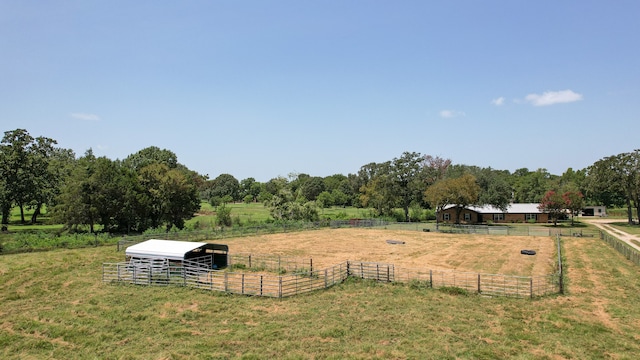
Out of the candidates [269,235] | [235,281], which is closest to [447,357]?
[235,281]

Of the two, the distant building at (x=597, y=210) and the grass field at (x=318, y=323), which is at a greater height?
the distant building at (x=597, y=210)

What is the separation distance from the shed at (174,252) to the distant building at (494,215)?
51.2 meters

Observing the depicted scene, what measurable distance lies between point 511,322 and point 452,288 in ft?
17.3

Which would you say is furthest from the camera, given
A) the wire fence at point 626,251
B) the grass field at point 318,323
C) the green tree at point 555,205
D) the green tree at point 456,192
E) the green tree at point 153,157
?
the green tree at point 153,157

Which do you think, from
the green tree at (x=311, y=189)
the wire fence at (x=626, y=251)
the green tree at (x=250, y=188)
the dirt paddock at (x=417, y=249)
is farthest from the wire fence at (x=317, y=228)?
the green tree at (x=250, y=188)

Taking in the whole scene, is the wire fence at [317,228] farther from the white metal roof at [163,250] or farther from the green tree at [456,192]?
the white metal roof at [163,250]

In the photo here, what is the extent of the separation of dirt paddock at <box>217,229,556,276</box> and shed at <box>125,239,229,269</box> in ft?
23.9

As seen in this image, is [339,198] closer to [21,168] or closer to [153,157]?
[153,157]

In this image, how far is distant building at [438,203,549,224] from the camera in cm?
7094

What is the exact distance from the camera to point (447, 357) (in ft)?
43.9

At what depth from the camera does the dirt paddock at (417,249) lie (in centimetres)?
3086

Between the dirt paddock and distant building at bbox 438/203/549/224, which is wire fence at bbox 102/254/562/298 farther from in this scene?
distant building at bbox 438/203/549/224

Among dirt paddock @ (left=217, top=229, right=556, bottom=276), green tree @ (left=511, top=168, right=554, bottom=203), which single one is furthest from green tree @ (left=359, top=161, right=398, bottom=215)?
green tree @ (left=511, top=168, right=554, bottom=203)

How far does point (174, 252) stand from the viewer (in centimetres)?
2647
